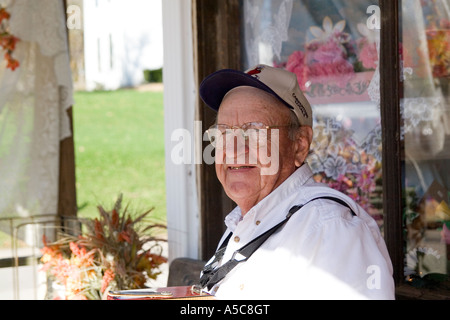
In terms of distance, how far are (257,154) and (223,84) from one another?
285 mm

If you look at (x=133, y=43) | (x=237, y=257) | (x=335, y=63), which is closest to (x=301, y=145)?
(x=237, y=257)

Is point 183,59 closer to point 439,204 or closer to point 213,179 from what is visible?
point 213,179

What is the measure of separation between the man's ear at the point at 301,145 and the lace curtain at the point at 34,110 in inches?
119

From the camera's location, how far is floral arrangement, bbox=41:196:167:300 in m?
3.45

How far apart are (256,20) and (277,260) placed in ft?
6.90

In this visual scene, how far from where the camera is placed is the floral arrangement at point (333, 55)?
2955mm

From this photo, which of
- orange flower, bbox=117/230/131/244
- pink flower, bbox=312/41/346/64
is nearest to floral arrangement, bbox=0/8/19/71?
orange flower, bbox=117/230/131/244

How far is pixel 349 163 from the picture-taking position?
3.10 m

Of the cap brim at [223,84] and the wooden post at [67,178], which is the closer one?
the cap brim at [223,84]

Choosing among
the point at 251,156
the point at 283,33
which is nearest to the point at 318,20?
the point at 283,33

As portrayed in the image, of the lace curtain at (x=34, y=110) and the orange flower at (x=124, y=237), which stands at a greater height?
the lace curtain at (x=34, y=110)

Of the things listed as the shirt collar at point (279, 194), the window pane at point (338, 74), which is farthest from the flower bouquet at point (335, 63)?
the shirt collar at point (279, 194)

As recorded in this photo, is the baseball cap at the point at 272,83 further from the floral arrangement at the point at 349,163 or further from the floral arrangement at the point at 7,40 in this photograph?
the floral arrangement at the point at 7,40

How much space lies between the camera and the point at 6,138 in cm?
468
